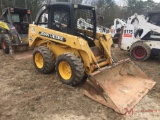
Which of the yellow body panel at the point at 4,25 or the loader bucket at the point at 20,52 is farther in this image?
the yellow body panel at the point at 4,25

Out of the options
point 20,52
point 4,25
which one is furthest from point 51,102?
point 4,25

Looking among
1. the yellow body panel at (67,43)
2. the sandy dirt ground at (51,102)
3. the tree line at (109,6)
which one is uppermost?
the tree line at (109,6)

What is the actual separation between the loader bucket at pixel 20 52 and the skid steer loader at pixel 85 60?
5.38 ft

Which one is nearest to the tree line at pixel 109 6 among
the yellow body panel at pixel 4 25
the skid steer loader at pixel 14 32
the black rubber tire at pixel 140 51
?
the skid steer loader at pixel 14 32

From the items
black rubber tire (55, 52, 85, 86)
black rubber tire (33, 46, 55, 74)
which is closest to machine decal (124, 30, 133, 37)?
black rubber tire (33, 46, 55, 74)

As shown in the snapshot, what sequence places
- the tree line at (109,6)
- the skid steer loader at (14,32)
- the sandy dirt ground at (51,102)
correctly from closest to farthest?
the sandy dirt ground at (51,102) < the skid steer loader at (14,32) < the tree line at (109,6)

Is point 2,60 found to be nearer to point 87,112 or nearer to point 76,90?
point 76,90

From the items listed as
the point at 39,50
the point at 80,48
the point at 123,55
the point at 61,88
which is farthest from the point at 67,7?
the point at 123,55

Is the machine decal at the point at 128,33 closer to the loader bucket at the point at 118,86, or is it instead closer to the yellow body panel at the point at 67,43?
the yellow body panel at the point at 67,43

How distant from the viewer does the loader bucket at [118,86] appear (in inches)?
145

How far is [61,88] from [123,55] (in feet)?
14.9

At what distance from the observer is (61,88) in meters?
4.50

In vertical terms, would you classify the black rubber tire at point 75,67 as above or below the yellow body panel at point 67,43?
below

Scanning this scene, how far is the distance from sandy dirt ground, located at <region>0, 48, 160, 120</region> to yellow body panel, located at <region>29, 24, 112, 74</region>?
0.69m
